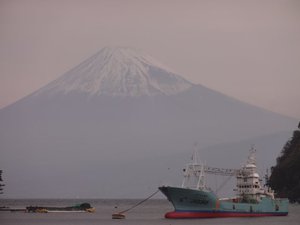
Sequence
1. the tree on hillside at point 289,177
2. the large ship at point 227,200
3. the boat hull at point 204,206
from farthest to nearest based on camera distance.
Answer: the tree on hillside at point 289,177
the large ship at point 227,200
the boat hull at point 204,206

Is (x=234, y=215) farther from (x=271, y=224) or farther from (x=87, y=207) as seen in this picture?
(x=87, y=207)

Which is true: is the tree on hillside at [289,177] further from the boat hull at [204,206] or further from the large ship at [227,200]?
the boat hull at [204,206]

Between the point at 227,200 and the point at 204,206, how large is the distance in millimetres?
5058

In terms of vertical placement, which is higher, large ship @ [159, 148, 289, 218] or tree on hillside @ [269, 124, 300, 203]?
tree on hillside @ [269, 124, 300, 203]

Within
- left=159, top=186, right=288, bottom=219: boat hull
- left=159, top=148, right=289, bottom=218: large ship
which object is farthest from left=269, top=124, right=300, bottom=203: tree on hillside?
left=159, top=186, right=288, bottom=219: boat hull

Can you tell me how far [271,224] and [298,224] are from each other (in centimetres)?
293

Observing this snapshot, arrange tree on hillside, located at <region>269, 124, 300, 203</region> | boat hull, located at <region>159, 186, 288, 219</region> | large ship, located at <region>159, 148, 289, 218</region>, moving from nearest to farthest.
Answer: boat hull, located at <region>159, 186, 288, 219</region> → large ship, located at <region>159, 148, 289, 218</region> → tree on hillside, located at <region>269, 124, 300, 203</region>

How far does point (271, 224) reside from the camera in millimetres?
86562

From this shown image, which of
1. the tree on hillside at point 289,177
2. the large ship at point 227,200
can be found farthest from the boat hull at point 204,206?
the tree on hillside at point 289,177

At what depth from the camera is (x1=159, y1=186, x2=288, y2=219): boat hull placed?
9650 cm

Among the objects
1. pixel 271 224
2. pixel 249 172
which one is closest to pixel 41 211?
pixel 249 172

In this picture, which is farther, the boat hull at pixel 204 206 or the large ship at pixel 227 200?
the large ship at pixel 227 200

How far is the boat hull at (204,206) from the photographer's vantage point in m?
96.5

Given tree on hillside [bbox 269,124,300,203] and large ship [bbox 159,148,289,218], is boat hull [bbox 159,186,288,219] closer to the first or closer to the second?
large ship [bbox 159,148,289,218]
